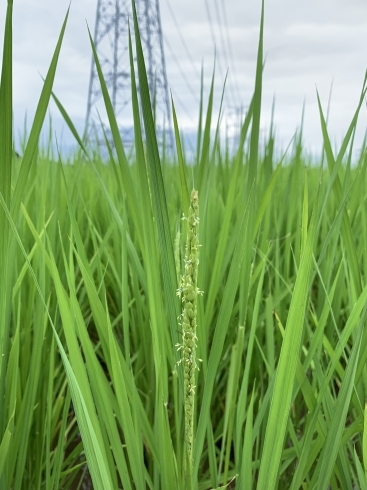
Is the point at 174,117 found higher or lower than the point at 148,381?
higher

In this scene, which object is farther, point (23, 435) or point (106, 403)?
point (23, 435)

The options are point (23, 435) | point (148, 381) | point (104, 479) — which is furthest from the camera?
point (148, 381)

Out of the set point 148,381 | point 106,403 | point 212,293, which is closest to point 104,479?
point 106,403

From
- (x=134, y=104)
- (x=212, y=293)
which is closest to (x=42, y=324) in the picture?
(x=212, y=293)

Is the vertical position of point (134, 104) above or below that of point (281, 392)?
above

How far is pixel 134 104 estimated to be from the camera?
1.38 ft

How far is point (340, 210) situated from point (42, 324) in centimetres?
41

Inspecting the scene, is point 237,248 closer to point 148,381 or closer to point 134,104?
point 134,104

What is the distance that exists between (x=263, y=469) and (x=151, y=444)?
0.52ft

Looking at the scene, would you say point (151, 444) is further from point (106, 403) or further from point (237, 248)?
point (237, 248)

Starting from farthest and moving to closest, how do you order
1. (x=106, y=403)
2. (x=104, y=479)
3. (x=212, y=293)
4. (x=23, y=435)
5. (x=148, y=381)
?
(x=148, y=381) < (x=212, y=293) < (x=23, y=435) < (x=106, y=403) < (x=104, y=479)

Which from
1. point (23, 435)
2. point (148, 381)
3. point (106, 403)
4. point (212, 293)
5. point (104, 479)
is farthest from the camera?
point (148, 381)

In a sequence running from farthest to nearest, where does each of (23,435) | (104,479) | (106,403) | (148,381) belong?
(148,381)
(23,435)
(106,403)
(104,479)

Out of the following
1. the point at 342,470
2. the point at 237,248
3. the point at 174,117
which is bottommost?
the point at 342,470
